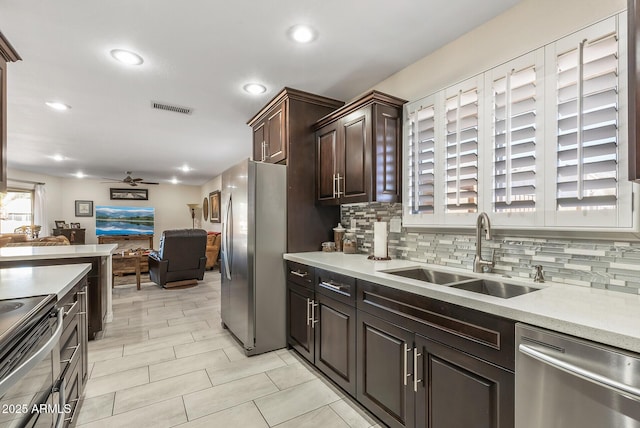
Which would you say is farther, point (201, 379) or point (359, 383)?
point (201, 379)

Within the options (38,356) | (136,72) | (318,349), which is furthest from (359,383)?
(136,72)

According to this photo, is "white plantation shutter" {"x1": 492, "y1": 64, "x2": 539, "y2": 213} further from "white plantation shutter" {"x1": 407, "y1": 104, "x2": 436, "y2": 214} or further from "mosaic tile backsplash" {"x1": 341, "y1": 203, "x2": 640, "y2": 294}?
"white plantation shutter" {"x1": 407, "y1": 104, "x2": 436, "y2": 214}

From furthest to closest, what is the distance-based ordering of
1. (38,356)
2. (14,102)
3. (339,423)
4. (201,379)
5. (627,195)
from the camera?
(14,102) → (201,379) → (339,423) → (627,195) → (38,356)

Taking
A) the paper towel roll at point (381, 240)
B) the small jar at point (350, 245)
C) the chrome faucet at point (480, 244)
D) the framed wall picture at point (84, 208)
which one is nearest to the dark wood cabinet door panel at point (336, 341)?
the paper towel roll at point (381, 240)

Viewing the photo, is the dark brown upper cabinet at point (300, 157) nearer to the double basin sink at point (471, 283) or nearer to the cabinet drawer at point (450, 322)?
the double basin sink at point (471, 283)

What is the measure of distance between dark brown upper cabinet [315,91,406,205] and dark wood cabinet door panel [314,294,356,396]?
0.87m

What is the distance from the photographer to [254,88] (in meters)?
2.96

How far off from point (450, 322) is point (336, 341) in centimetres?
100

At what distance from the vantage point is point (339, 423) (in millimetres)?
1812

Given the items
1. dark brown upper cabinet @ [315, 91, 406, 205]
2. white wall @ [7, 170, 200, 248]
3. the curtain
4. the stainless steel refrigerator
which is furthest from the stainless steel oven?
the curtain

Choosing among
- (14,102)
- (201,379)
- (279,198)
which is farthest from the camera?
(14,102)

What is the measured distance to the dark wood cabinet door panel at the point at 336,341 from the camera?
6.49ft

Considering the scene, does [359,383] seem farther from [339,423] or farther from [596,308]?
[596,308]

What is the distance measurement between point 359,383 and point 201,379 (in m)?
1.27
